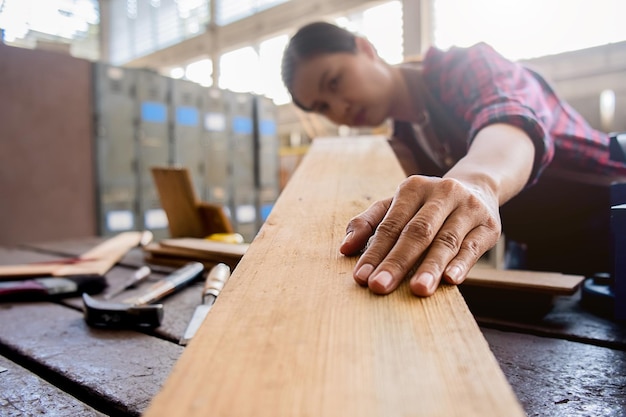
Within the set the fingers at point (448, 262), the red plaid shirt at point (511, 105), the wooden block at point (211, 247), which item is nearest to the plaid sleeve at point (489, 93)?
the red plaid shirt at point (511, 105)

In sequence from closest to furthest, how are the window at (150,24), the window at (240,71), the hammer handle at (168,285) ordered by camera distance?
the hammer handle at (168,285) < the window at (240,71) < the window at (150,24)

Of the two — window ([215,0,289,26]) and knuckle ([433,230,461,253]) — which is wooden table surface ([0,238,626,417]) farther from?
window ([215,0,289,26])

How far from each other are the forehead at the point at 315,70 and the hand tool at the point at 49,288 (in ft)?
2.94

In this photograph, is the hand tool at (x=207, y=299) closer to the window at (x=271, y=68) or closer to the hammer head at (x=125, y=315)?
the hammer head at (x=125, y=315)

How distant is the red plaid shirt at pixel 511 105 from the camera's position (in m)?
0.93

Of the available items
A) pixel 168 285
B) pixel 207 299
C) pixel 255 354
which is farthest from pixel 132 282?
pixel 255 354

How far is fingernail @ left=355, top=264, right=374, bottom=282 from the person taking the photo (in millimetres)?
521

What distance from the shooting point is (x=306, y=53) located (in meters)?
1.43

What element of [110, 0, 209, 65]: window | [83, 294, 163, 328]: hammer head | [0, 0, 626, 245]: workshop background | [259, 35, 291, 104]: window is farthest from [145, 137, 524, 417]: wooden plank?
[110, 0, 209, 65]: window

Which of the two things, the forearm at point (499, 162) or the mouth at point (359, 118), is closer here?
the forearm at point (499, 162)

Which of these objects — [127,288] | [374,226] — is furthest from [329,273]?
[127,288]

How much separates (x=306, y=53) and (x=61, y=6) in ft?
19.3

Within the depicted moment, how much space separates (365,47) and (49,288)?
4.00 feet

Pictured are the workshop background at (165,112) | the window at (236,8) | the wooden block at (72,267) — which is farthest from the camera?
the window at (236,8)
